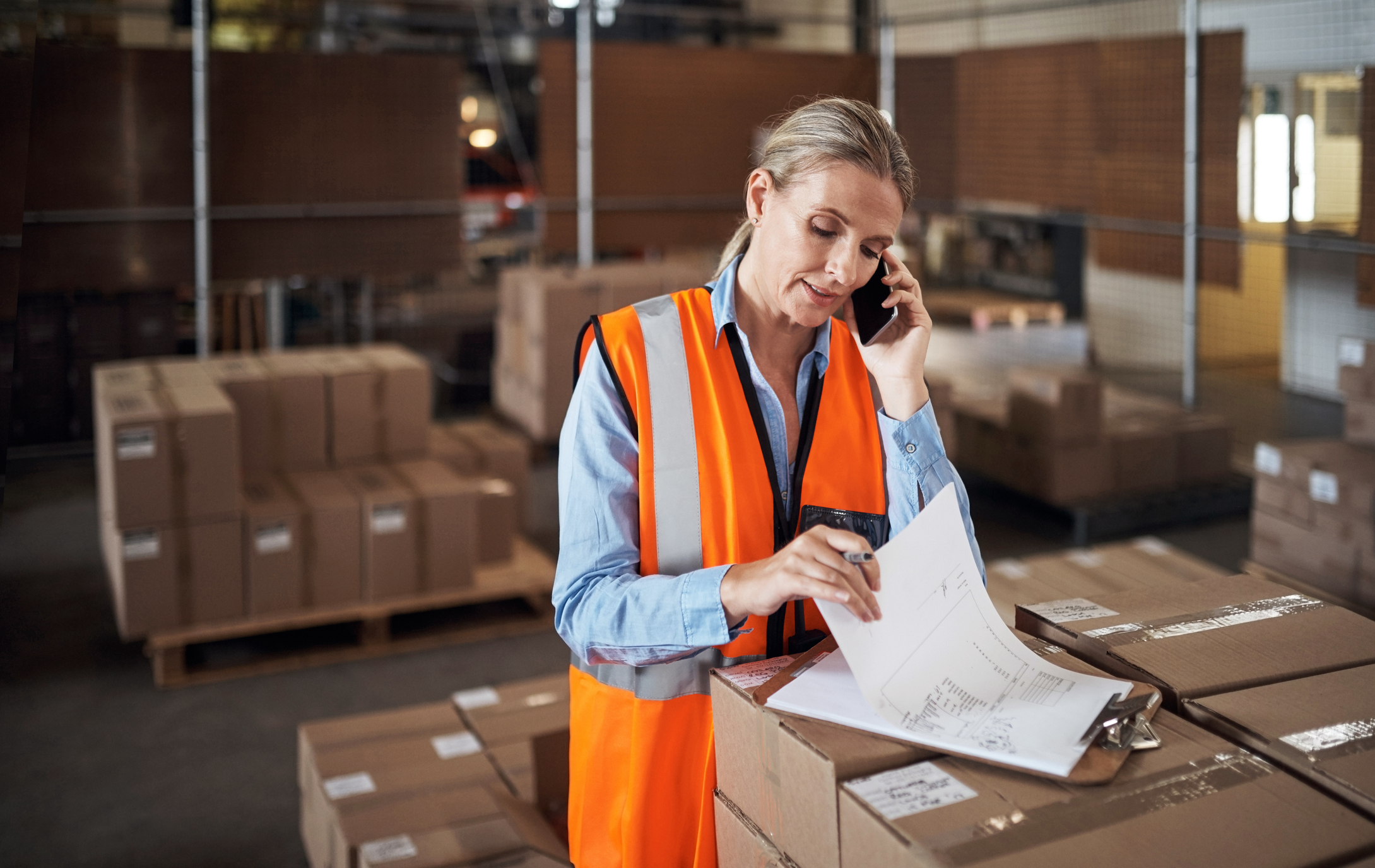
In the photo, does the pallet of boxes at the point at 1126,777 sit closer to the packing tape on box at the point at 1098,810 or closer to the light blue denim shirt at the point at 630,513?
the packing tape on box at the point at 1098,810

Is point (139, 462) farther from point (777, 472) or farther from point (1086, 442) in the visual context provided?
point (1086, 442)

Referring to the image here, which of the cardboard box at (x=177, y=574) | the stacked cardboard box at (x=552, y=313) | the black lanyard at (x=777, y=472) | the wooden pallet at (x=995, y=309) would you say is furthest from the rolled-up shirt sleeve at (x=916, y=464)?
the wooden pallet at (x=995, y=309)

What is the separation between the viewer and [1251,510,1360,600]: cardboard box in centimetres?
427

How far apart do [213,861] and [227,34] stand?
8.88 m

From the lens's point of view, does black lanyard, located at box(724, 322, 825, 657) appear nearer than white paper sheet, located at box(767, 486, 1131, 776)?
No

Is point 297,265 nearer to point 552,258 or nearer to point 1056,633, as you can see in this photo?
point 552,258

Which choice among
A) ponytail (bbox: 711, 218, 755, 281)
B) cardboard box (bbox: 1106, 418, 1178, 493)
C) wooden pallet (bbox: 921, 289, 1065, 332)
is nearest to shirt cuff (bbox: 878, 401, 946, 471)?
ponytail (bbox: 711, 218, 755, 281)

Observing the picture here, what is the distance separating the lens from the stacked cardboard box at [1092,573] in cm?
378

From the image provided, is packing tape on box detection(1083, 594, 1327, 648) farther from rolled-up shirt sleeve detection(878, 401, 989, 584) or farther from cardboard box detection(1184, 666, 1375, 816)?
rolled-up shirt sleeve detection(878, 401, 989, 584)

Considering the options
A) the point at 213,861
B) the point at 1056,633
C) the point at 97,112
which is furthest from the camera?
the point at 97,112

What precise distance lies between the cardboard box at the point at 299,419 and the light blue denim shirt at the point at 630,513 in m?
3.50

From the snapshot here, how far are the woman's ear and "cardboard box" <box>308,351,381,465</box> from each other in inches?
142

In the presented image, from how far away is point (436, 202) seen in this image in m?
7.65

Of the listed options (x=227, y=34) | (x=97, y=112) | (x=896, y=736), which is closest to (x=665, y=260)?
(x=97, y=112)
